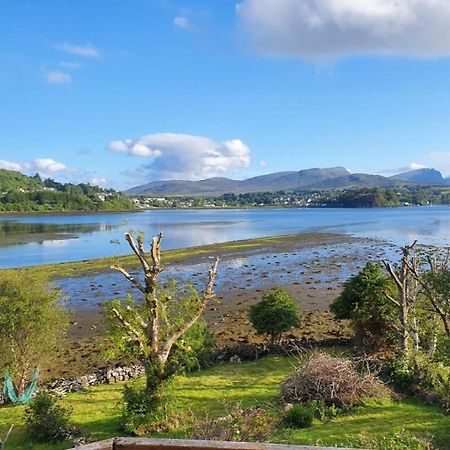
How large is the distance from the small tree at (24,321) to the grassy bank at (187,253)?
1961 cm

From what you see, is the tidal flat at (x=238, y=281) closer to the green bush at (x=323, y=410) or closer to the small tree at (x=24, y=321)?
the small tree at (x=24, y=321)

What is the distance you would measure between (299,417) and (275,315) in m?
12.4

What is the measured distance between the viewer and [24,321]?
74.3 ft

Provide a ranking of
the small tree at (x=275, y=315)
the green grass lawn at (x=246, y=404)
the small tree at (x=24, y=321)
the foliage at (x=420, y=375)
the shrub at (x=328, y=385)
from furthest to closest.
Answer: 1. the small tree at (x=275, y=315)
2. the small tree at (x=24, y=321)
3. the foliage at (x=420, y=375)
4. the shrub at (x=328, y=385)
5. the green grass lawn at (x=246, y=404)

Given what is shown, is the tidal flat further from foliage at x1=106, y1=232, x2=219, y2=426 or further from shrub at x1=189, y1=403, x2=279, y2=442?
shrub at x1=189, y1=403, x2=279, y2=442

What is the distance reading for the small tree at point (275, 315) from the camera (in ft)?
96.5

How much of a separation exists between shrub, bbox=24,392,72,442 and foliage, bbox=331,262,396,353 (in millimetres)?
16283

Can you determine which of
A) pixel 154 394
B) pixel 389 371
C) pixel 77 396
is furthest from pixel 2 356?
pixel 389 371

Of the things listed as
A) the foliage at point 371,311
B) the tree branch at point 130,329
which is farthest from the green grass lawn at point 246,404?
the foliage at point 371,311

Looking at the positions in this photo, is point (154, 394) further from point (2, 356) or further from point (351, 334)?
point (351, 334)

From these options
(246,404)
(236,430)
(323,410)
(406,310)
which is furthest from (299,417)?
(406,310)

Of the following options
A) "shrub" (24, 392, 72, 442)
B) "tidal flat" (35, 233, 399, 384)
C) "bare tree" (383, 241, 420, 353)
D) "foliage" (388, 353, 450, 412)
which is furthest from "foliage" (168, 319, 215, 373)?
"bare tree" (383, 241, 420, 353)

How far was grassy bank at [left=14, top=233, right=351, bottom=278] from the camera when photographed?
2432 inches

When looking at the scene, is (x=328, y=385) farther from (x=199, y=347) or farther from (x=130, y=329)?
(x=199, y=347)
